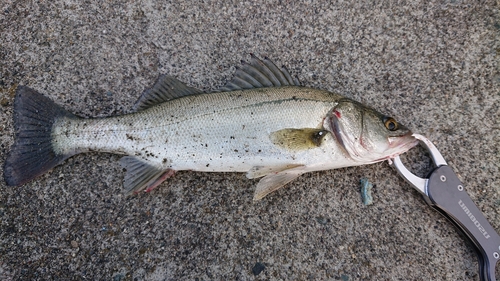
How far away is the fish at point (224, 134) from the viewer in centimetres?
215

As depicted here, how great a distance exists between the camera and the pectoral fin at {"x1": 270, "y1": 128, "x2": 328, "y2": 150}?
213cm

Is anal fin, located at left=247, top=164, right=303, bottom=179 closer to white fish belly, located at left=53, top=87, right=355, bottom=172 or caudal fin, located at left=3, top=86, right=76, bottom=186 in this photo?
white fish belly, located at left=53, top=87, right=355, bottom=172

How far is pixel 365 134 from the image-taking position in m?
2.17

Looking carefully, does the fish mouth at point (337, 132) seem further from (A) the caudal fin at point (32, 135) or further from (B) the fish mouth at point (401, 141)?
(A) the caudal fin at point (32, 135)

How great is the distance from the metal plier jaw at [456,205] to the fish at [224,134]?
32cm

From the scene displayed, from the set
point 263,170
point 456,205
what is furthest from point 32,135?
point 456,205

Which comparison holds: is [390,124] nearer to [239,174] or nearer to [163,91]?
[239,174]

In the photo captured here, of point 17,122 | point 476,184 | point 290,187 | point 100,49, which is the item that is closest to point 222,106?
point 290,187

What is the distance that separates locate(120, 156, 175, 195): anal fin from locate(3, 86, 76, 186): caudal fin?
464 mm

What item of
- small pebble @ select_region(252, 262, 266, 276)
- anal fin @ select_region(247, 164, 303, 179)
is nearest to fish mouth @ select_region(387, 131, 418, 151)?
anal fin @ select_region(247, 164, 303, 179)

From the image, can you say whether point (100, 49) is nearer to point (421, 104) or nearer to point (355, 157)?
point (355, 157)

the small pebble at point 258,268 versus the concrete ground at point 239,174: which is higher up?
the concrete ground at point 239,174

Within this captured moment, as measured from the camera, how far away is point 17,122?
226 centimetres

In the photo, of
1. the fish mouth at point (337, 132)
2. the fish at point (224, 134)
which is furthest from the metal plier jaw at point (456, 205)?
the fish mouth at point (337, 132)
